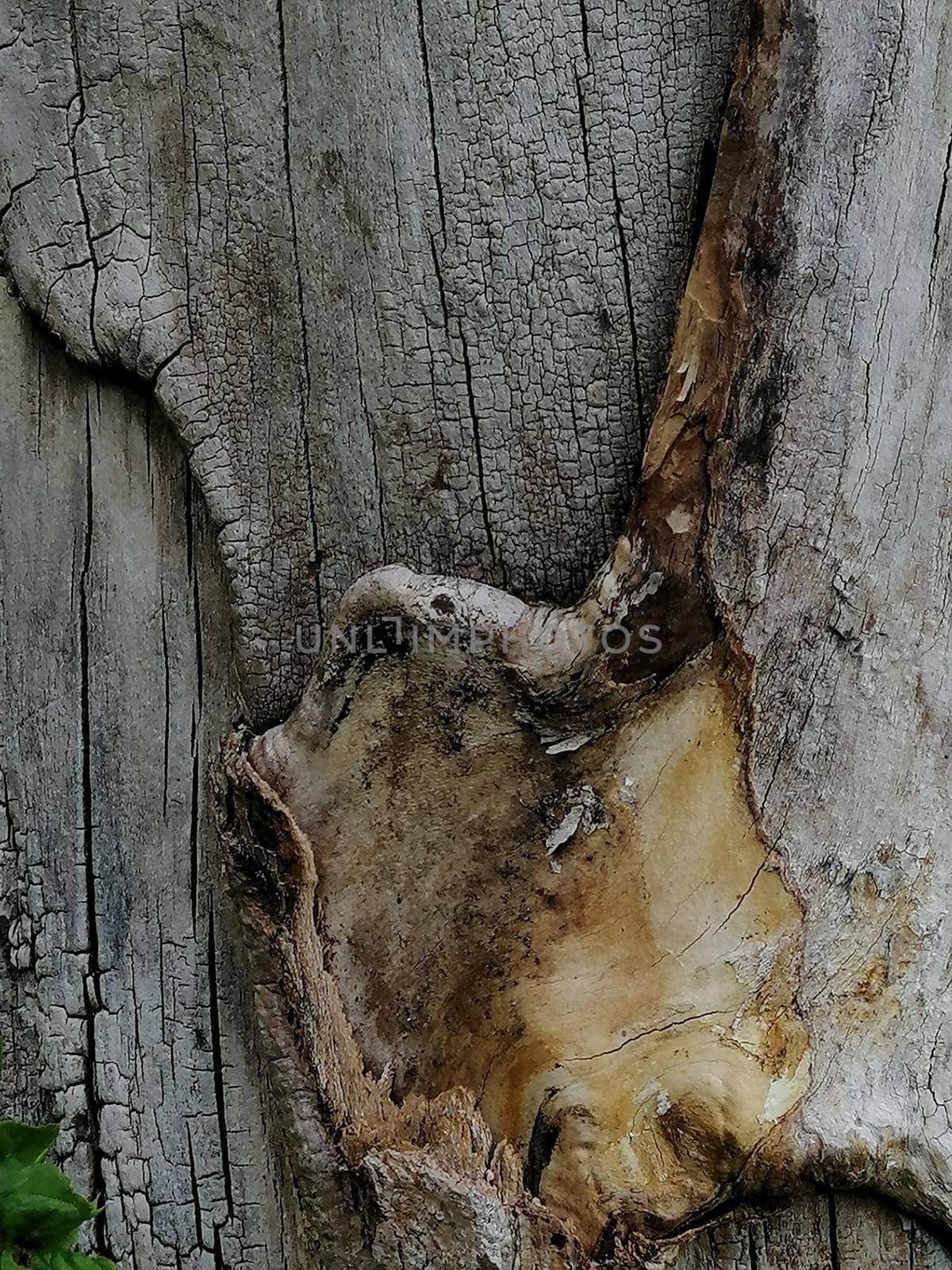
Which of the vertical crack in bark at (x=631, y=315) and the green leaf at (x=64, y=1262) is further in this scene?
the vertical crack in bark at (x=631, y=315)

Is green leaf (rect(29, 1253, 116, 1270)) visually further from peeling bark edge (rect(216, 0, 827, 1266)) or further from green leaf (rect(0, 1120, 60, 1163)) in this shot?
peeling bark edge (rect(216, 0, 827, 1266))

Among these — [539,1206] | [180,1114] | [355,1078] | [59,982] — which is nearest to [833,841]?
[539,1206]

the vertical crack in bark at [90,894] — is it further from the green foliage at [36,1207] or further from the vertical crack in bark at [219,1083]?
the green foliage at [36,1207]

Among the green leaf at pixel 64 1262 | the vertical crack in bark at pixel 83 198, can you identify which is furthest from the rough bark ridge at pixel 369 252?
the green leaf at pixel 64 1262

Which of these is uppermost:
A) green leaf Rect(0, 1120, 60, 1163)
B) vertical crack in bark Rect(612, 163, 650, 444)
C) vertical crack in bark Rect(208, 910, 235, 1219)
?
vertical crack in bark Rect(612, 163, 650, 444)

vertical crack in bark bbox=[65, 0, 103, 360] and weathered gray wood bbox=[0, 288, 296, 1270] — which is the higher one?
vertical crack in bark bbox=[65, 0, 103, 360]

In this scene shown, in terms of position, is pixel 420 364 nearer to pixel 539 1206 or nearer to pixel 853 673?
pixel 853 673

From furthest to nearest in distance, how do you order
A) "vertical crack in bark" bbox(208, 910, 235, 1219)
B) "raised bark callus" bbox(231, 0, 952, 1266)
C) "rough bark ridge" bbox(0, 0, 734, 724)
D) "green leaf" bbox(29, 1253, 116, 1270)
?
"vertical crack in bark" bbox(208, 910, 235, 1219), "rough bark ridge" bbox(0, 0, 734, 724), "raised bark callus" bbox(231, 0, 952, 1266), "green leaf" bbox(29, 1253, 116, 1270)

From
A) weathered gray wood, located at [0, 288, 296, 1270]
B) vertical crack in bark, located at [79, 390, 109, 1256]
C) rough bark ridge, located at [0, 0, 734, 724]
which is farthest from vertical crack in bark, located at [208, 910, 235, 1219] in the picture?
rough bark ridge, located at [0, 0, 734, 724]

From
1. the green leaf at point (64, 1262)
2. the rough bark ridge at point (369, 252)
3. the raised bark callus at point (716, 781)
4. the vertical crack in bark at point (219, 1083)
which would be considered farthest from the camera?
the vertical crack in bark at point (219, 1083)
